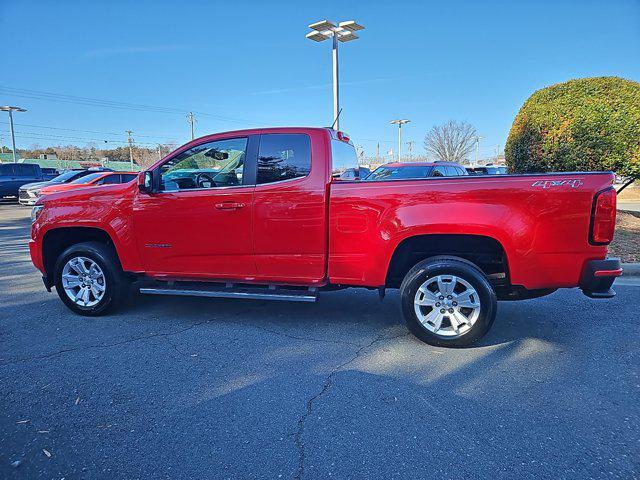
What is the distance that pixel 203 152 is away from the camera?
430 centimetres

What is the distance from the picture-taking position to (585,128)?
814 cm

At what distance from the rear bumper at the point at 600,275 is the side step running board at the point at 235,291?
7.80ft

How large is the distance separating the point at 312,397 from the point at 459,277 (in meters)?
1.70

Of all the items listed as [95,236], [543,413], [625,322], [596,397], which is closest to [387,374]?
[543,413]

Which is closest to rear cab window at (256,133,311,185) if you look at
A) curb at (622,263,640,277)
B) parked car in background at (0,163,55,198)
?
curb at (622,263,640,277)

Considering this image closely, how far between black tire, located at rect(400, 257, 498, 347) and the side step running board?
0.91 meters

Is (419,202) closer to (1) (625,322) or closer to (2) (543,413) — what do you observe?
(2) (543,413)

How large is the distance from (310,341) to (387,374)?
3.03 ft

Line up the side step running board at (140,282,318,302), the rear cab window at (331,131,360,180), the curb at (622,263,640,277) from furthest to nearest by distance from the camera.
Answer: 1. the curb at (622,263,640,277)
2. the rear cab window at (331,131,360,180)
3. the side step running board at (140,282,318,302)

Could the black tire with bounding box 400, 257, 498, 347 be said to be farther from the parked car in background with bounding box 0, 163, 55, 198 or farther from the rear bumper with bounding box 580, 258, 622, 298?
the parked car in background with bounding box 0, 163, 55, 198

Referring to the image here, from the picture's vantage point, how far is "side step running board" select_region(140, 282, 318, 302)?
3940mm

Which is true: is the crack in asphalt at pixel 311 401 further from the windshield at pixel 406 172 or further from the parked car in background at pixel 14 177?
the parked car in background at pixel 14 177

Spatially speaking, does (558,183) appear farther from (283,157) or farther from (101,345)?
(101,345)

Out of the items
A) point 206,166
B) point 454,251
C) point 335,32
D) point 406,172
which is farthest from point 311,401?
point 335,32
